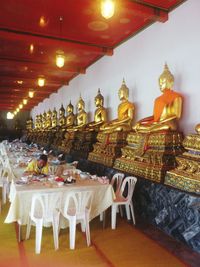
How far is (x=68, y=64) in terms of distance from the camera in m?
9.37

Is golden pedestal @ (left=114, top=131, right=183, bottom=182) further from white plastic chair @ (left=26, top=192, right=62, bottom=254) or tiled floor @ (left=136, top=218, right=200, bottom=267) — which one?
white plastic chair @ (left=26, top=192, right=62, bottom=254)

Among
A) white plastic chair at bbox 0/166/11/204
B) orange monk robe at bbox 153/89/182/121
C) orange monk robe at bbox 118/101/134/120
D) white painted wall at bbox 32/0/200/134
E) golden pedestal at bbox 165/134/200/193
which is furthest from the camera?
orange monk robe at bbox 118/101/134/120

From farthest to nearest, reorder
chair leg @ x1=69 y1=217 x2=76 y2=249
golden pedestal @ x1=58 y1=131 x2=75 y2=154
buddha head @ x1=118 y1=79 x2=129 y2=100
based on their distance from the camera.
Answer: golden pedestal @ x1=58 y1=131 x2=75 y2=154, buddha head @ x1=118 y1=79 x2=129 y2=100, chair leg @ x1=69 y1=217 x2=76 y2=249

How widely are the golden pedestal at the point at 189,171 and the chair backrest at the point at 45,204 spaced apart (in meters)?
1.68

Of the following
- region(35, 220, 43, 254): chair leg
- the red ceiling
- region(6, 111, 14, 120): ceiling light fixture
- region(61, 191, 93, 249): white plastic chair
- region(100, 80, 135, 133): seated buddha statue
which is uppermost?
the red ceiling

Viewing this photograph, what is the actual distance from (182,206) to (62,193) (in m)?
1.59

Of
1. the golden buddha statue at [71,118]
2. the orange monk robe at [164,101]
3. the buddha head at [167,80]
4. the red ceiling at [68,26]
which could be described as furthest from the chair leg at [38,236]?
the golden buddha statue at [71,118]

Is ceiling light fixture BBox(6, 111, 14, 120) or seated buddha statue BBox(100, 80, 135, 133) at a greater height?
ceiling light fixture BBox(6, 111, 14, 120)

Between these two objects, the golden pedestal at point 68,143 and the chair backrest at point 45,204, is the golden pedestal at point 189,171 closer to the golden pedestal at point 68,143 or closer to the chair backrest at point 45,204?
the chair backrest at point 45,204

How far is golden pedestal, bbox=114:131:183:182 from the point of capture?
175 inches

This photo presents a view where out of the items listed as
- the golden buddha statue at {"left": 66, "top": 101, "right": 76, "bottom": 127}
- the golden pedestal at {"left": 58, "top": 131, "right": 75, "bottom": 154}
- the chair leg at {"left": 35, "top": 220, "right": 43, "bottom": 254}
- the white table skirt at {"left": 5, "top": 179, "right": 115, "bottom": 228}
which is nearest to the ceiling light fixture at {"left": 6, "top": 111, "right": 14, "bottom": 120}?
the golden buddha statue at {"left": 66, "top": 101, "right": 76, "bottom": 127}

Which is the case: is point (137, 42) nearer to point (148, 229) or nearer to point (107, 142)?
point (107, 142)

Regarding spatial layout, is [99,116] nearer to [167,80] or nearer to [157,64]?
[157,64]

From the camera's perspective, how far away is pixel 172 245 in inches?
137
